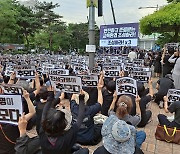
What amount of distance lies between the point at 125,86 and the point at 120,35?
35.3 ft

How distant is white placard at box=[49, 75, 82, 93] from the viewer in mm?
5338

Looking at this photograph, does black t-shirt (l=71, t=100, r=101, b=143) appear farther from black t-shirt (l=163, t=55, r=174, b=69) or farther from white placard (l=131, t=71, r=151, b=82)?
black t-shirt (l=163, t=55, r=174, b=69)

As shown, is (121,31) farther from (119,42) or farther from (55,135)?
(55,135)

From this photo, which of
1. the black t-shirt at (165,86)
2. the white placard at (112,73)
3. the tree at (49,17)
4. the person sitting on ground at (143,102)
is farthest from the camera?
the tree at (49,17)

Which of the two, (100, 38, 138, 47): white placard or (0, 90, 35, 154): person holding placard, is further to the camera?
(100, 38, 138, 47): white placard

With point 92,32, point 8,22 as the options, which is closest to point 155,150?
point 92,32

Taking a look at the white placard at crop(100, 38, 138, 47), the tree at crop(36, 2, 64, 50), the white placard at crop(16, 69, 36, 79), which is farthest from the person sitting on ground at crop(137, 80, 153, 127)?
the tree at crop(36, 2, 64, 50)

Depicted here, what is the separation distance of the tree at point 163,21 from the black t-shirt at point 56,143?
37.3 feet

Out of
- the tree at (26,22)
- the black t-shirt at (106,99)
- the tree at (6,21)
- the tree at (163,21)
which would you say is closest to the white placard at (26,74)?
the black t-shirt at (106,99)

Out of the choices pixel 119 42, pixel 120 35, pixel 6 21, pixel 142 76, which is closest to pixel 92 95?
pixel 142 76

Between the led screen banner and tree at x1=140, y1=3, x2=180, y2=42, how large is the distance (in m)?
1.02

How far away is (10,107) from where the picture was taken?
10.8 ft

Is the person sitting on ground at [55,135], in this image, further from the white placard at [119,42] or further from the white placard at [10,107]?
the white placard at [119,42]

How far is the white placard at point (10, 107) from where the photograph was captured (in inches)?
128
